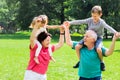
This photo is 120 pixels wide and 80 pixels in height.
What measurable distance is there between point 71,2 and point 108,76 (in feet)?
147

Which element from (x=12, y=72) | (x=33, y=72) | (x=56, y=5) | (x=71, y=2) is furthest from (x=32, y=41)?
(x=56, y=5)

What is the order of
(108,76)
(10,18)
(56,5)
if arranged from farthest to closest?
(10,18)
(56,5)
(108,76)

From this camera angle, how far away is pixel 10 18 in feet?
332

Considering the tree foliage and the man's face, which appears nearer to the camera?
the man's face

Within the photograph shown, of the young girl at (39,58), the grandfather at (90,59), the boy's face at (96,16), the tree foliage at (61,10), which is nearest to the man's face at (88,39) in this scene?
the grandfather at (90,59)

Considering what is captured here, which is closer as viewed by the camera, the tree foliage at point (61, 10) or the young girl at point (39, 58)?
the young girl at point (39, 58)

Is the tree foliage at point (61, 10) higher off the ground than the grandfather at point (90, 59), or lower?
lower

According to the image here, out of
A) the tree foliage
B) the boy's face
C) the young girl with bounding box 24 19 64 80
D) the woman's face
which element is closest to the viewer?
the young girl with bounding box 24 19 64 80

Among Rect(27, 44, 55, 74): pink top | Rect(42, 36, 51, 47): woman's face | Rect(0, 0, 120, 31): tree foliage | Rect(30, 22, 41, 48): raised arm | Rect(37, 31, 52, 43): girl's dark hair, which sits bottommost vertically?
Rect(0, 0, 120, 31): tree foliage

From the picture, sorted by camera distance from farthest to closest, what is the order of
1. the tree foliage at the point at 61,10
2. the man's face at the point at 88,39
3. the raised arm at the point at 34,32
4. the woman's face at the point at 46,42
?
1. the tree foliage at the point at 61,10
2. the woman's face at the point at 46,42
3. the raised arm at the point at 34,32
4. the man's face at the point at 88,39

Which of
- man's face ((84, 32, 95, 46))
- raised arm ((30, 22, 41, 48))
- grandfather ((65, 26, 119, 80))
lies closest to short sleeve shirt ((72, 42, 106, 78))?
grandfather ((65, 26, 119, 80))

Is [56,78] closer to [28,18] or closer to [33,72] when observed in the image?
[33,72]

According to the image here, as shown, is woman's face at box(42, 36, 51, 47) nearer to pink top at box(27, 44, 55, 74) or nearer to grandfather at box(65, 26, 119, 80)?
pink top at box(27, 44, 55, 74)

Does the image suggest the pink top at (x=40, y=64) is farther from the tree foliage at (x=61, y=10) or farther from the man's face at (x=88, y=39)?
the tree foliage at (x=61, y=10)
